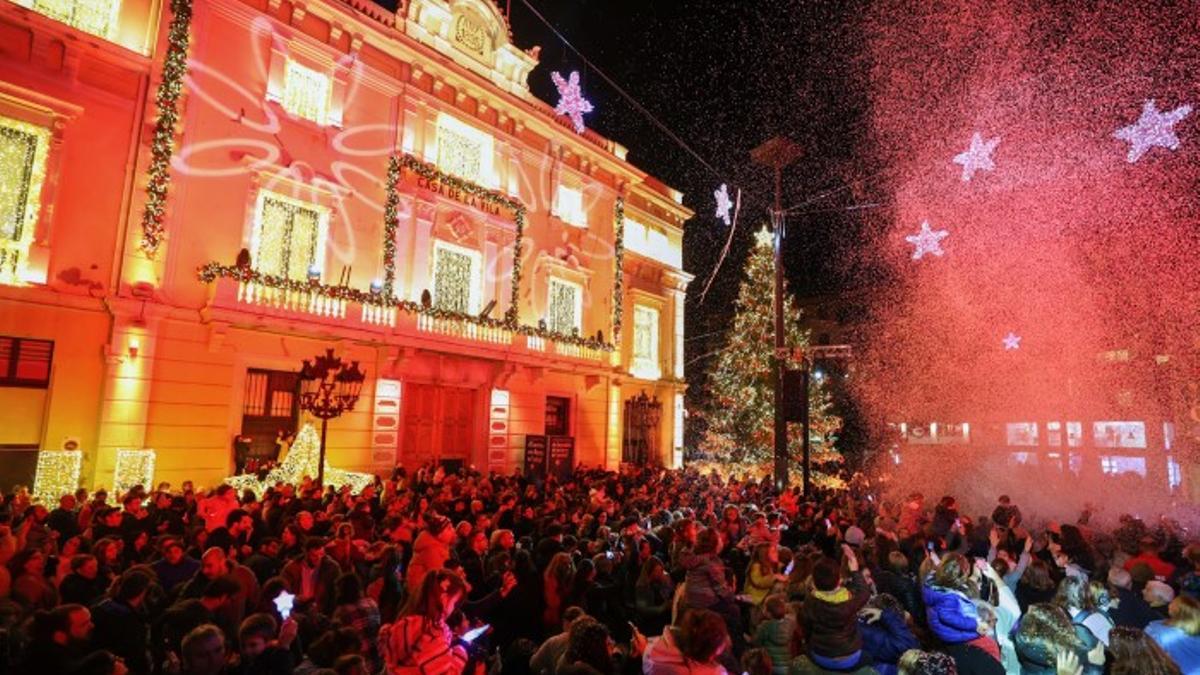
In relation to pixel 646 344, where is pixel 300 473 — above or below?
below

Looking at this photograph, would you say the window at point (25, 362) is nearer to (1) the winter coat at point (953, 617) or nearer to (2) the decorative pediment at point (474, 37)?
(2) the decorative pediment at point (474, 37)

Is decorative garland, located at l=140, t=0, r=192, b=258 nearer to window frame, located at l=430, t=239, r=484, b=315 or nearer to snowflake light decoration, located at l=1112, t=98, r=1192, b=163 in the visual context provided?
window frame, located at l=430, t=239, r=484, b=315

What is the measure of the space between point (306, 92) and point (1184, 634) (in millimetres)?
19213

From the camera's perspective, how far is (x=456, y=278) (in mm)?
20531

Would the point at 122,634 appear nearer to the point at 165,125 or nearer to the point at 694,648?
the point at 694,648

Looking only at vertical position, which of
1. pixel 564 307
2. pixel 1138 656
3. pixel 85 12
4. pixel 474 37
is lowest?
pixel 1138 656

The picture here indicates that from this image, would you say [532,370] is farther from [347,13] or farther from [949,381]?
[949,381]

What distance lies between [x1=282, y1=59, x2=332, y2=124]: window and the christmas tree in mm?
18918

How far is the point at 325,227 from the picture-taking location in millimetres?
17188

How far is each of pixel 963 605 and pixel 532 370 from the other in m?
17.7

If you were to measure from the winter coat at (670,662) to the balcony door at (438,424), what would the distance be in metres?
15.7

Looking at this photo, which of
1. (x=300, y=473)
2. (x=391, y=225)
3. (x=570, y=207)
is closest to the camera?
(x=300, y=473)

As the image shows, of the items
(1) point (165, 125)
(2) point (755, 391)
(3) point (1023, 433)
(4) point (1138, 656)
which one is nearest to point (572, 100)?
(1) point (165, 125)

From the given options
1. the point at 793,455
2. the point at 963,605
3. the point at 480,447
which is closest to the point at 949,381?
the point at 793,455
